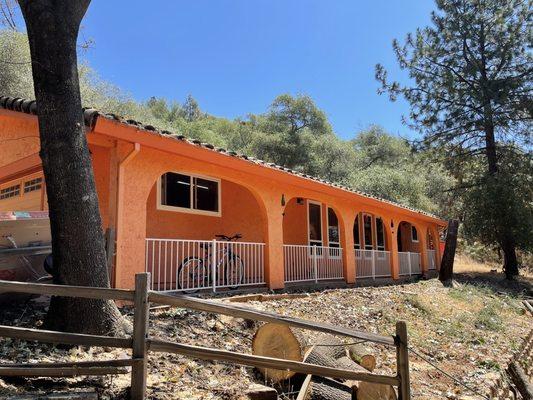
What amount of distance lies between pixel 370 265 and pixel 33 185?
420 inches

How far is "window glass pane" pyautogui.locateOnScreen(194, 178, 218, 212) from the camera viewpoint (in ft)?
36.6

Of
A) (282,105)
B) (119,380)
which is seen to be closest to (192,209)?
(119,380)

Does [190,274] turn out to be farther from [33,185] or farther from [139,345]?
[139,345]

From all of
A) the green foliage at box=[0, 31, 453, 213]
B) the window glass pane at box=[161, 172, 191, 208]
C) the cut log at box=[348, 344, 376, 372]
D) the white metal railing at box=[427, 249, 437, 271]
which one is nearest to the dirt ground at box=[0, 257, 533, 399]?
the cut log at box=[348, 344, 376, 372]

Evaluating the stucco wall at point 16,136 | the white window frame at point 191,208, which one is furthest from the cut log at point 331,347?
the stucco wall at point 16,136

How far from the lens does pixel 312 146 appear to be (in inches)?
1332

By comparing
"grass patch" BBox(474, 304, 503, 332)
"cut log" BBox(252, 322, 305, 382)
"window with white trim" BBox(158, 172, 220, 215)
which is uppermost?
"window with white trim" BBox(158, 172, 220, 215)

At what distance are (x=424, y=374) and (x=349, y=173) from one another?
2657 cm

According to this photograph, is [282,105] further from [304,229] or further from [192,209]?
[192,209]

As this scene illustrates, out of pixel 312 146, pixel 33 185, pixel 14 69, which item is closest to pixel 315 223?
pixel 33 185

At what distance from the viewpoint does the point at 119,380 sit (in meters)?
4.12

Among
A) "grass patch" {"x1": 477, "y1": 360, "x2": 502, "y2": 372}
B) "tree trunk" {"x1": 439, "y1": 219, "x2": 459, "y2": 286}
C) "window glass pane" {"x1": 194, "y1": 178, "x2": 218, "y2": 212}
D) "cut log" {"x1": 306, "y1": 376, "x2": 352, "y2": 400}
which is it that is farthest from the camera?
"tree trunk" {"x1": 439, "y1": 219, "x2": 459, "y2": 286}

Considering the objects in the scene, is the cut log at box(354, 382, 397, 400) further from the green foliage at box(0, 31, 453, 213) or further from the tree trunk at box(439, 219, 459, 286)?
the green foliage at box(0, 31, 453, 213)

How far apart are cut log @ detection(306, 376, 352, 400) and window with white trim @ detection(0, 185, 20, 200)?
8788 millimetres
